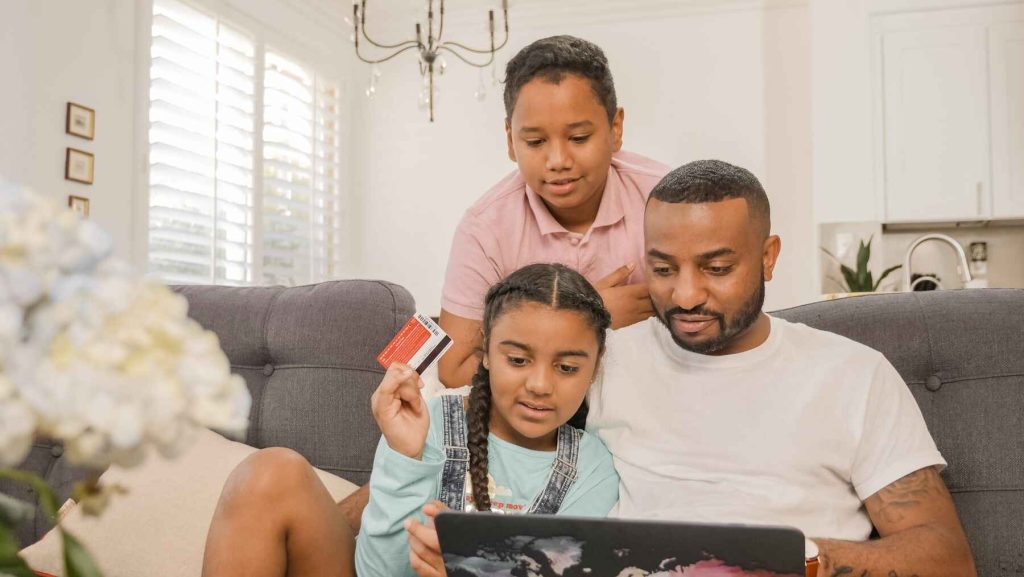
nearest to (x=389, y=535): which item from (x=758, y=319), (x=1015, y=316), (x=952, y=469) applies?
(x=758, y=319)

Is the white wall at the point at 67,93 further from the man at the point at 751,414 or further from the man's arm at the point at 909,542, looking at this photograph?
the man's arm at the point at 909,542

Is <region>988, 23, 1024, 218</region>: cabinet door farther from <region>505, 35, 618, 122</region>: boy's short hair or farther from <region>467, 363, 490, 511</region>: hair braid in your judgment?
<region>467, 363, 490, 511</region>: hair braid

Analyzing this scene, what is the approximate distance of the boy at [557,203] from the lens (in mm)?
1654

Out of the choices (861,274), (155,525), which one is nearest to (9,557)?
(155,525)

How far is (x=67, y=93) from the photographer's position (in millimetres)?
3521

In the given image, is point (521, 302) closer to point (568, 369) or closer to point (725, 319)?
point (568, 369)

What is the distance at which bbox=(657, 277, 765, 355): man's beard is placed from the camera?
1380 millimetres

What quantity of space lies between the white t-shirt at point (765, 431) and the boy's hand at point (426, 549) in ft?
1.24

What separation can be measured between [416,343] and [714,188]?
20.9 inches

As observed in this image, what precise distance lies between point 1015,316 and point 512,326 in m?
0.84

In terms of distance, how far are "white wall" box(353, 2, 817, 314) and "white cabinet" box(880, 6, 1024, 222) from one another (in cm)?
62

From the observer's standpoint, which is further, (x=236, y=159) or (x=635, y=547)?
(x=236, y=159)

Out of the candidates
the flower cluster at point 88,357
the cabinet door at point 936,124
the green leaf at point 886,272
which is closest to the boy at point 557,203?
the flower cluster at point 88,357

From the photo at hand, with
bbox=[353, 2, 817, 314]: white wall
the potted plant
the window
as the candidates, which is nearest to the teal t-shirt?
the window
